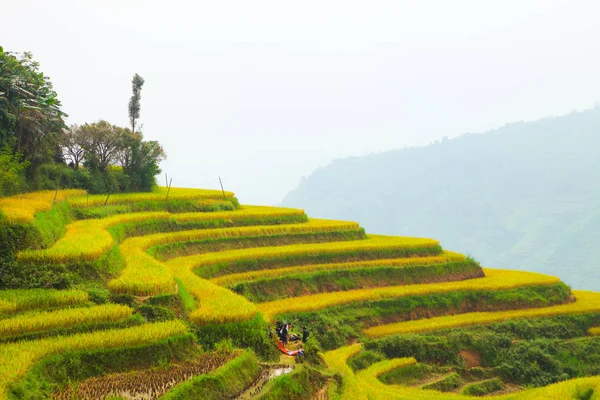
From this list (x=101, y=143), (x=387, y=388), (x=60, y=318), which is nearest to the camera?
(x=60, y=318)

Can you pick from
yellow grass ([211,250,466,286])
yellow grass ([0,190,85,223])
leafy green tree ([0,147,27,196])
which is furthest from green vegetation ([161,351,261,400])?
leafy green tree ([0,147,27,196])

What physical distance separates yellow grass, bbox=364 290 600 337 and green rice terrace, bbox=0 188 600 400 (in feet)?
0.34

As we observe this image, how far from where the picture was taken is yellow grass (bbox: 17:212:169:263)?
550 inches

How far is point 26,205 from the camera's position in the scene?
57.6 ft

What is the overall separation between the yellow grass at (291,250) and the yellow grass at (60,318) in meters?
9.21

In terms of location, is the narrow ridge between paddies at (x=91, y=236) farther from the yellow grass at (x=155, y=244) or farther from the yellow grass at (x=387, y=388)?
the yellow grass at (x=387, y=388)

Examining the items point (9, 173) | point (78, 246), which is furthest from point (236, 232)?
point (78, 246)

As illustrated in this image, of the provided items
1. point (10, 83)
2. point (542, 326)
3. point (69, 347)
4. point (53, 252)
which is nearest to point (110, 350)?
point (69, 347)

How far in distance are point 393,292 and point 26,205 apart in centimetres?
1672

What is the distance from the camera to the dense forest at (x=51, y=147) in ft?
72.5

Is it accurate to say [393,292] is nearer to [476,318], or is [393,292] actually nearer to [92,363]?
[476,318]

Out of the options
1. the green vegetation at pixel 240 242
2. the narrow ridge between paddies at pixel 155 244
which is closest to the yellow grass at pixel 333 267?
the green vegetation at pixel 240 242

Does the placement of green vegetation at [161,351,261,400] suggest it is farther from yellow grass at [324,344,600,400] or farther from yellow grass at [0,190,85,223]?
yellow grass at [0,190,85,223]

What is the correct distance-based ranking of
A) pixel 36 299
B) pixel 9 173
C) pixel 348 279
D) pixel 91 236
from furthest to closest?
pixel 348 279 < pixel 9 173 < pixel 91 236 < pixel 36 299
